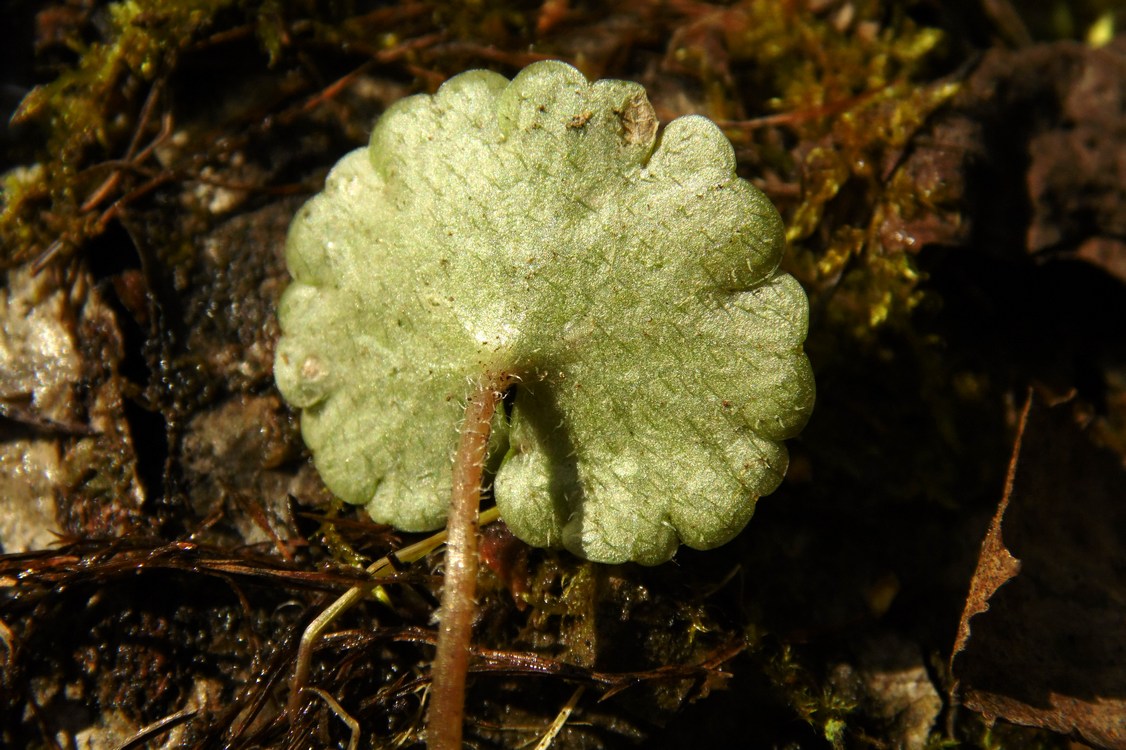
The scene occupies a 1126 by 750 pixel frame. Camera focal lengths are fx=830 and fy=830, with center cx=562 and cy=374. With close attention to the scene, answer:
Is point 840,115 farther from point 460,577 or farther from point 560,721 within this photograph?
point 560,721

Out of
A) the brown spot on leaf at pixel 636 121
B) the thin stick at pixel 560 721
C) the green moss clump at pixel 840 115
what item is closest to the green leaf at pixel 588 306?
the brown spot on leaf at pixel 636 121

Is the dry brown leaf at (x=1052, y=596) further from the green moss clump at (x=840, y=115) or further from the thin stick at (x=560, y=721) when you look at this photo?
the thin stick at (x=560, y=721)

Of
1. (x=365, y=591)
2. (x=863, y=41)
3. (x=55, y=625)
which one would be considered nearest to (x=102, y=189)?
(x=55, y=625)

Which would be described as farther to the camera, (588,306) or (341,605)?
(341,605)

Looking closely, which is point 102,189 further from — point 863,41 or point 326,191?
point 863,41

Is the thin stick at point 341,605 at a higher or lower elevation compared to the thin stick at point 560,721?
higher

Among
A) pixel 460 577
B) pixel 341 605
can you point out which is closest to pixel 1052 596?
pixel 460 577
